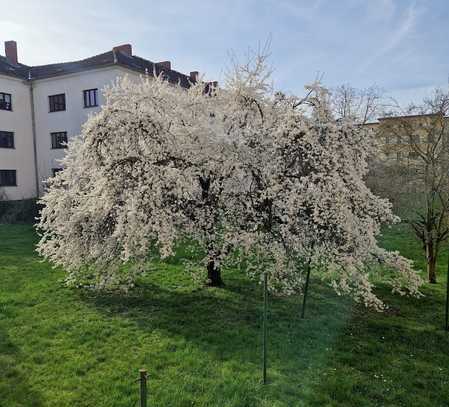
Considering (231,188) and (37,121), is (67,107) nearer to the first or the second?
(37,121)

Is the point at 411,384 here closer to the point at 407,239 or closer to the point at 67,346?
the point at 67,346

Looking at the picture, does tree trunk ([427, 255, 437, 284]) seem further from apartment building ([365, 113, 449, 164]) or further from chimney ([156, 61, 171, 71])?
chimney ([156, 61, 171, 71])

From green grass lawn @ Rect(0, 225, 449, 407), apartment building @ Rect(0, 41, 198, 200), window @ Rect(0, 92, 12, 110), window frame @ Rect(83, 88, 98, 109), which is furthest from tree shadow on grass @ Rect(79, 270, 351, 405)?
window @ Rect(0, 92, 12, 110)

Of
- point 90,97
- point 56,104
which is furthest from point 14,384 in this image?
point 56,104

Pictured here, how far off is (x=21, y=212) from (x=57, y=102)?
8002 millimetres

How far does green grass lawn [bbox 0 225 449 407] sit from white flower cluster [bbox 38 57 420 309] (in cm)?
76

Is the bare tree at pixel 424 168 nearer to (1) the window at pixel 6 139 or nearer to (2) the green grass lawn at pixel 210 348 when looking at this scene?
(2) the green grass lawn at pixel 210 348

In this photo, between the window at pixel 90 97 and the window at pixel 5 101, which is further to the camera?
the window at pixel 5 101

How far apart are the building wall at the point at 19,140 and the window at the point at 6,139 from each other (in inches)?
7.7

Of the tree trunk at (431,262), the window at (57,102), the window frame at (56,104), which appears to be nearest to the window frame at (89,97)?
the window frame at (56,104)

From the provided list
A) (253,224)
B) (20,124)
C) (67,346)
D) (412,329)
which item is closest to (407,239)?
(412,329)

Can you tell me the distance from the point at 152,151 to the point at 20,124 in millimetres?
21743

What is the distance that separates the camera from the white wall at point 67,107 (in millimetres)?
24219

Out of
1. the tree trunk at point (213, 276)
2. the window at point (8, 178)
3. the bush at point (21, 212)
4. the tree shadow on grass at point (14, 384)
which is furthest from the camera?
the window at point (8, 178)
